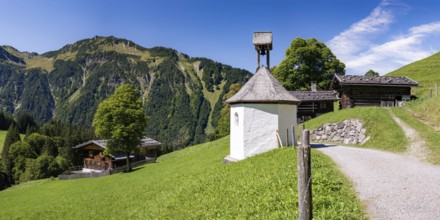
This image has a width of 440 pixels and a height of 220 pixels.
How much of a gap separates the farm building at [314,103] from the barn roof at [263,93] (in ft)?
74.8

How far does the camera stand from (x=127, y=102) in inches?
1656

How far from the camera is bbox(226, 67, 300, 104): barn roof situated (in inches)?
917

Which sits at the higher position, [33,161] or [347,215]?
[347,215]

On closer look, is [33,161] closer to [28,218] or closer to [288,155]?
[28,218]

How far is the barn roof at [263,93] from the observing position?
23.3 m

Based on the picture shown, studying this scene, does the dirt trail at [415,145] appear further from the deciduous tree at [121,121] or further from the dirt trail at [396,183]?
the deciduous tree at [121,121]

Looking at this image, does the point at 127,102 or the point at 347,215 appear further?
the point at 127,102

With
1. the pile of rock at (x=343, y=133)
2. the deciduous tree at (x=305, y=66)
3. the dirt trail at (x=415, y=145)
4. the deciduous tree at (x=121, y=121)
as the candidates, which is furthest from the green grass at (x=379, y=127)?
the deciduous tree at (x=121, y=121)

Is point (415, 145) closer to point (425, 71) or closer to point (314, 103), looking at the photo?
point (314, 103)

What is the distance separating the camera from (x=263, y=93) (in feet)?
78.4

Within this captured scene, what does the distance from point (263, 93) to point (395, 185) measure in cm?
1335

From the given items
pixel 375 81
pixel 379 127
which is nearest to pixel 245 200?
pixel 379 127

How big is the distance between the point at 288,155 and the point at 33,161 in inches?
2941

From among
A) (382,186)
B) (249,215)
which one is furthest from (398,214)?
(249,215)
